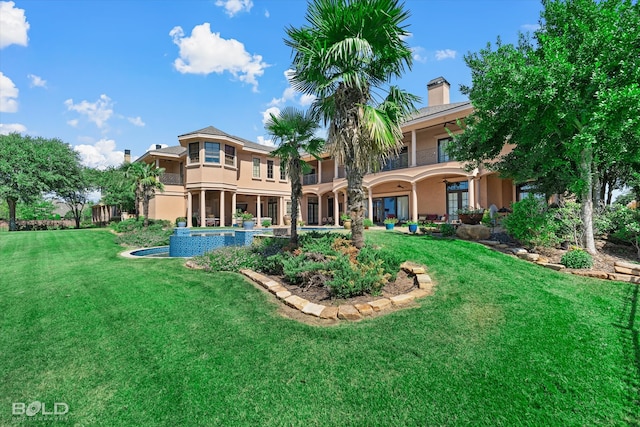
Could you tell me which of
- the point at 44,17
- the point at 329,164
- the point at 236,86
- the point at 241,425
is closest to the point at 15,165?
the point at 44,17

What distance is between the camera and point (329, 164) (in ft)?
81.4

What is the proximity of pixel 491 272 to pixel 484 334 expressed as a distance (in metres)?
3.05

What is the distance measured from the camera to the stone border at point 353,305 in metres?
4.55

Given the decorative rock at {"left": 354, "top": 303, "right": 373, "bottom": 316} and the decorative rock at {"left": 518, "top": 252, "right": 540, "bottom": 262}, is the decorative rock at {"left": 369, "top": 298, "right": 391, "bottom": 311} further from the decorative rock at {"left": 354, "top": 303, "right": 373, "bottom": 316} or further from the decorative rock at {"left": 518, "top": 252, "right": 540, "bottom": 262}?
the decorative rock at {"left": 518, "top": 252, "right": 540, "bottom": 262}

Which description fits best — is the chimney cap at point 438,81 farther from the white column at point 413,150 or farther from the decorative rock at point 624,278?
the decorative rock at point 624,278

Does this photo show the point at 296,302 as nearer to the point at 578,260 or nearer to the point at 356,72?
the point at 356,72

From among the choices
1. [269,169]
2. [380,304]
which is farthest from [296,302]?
[269,169]

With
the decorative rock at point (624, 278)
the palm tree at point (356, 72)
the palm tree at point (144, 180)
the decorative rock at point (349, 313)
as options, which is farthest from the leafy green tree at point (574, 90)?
the palm tree at point (144, 180)

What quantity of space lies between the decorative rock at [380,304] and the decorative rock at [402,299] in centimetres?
10

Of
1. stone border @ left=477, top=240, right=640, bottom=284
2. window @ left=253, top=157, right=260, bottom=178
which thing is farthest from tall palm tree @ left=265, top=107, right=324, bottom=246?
window @ left=253, top=157, right=260, bottom=178

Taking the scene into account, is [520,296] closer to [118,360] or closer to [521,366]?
[521,366]

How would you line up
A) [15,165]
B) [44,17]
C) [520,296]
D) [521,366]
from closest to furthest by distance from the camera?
[521,366] → [520,296] → [44,17] → [15,165]

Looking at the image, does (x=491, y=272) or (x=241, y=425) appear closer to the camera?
(x=241, y=425)

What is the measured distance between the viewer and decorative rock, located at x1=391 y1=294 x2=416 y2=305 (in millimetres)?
4920
